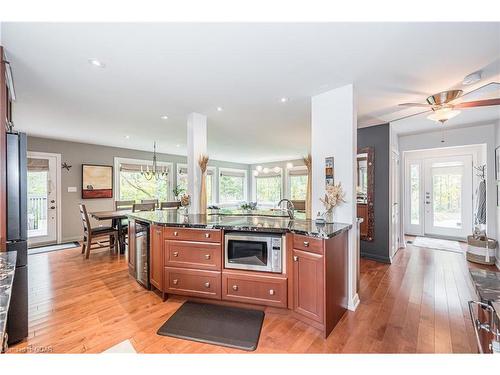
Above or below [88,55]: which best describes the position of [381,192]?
below

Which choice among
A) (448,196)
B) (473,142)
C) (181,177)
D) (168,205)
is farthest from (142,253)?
(448,196)

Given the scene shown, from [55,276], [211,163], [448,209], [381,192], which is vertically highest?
[211,163]

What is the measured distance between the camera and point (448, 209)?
5.59 meters

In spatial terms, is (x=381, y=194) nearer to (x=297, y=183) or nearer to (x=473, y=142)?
(x=473, y=142)

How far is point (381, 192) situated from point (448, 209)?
3.05m

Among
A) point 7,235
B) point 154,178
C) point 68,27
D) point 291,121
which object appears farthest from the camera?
point 154,178

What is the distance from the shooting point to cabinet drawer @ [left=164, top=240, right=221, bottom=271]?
2.40m

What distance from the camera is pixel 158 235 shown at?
2.63 meters

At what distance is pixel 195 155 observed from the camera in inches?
136

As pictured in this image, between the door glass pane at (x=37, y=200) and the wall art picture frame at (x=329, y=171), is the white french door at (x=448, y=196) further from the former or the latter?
the door glass pane at (x=37, y=200)
